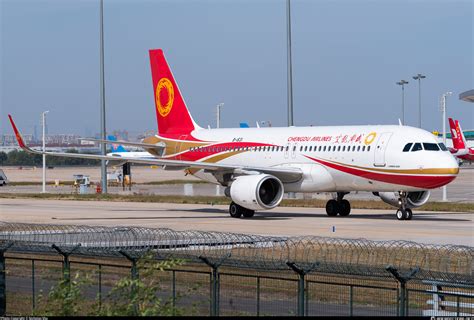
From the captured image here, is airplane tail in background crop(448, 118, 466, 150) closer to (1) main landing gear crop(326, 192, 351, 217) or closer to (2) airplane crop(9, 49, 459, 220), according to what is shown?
(2) airplane crop(9, 49, 459, 220)

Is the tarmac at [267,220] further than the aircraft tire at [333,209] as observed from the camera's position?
No

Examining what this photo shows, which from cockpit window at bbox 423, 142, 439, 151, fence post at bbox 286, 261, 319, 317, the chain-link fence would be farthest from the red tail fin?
fence post at bbox 286, 261, 319, 317

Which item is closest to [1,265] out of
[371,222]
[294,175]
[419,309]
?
[419,309]

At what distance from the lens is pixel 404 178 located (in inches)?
1596

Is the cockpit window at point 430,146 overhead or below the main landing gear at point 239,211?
overhead

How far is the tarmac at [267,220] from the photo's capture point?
34.2 metres

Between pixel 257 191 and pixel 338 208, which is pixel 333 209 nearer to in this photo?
pixel 338 208

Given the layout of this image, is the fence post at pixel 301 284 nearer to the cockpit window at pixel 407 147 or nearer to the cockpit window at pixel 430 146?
the cockpit window at pixel 407 147

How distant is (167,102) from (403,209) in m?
15.6

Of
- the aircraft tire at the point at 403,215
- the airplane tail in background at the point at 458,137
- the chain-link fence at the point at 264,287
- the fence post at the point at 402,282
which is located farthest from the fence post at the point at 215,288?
the airplane tail in background at the point at 458,137

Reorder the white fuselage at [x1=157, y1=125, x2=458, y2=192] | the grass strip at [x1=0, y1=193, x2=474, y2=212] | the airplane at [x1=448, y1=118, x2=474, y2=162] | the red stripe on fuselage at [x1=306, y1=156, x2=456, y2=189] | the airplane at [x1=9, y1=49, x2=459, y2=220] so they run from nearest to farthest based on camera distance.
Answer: the red stripe on fuselage at [x1=306, y1=156, x2=456, y2=189], the white fuselage at [x1=157, y1=125, x2=458, y2=192], the airplane at [x1=9, y1=49, x2=459, y2=220], the grass strip at [x1=0, y1=193, x2=474, y2=212], the airplane at [x1=448, y1=118, x2=474, y2=162]

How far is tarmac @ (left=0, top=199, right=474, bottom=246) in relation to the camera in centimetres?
3419

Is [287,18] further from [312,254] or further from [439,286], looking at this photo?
[439,286]

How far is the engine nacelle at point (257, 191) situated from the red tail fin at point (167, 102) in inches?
319
